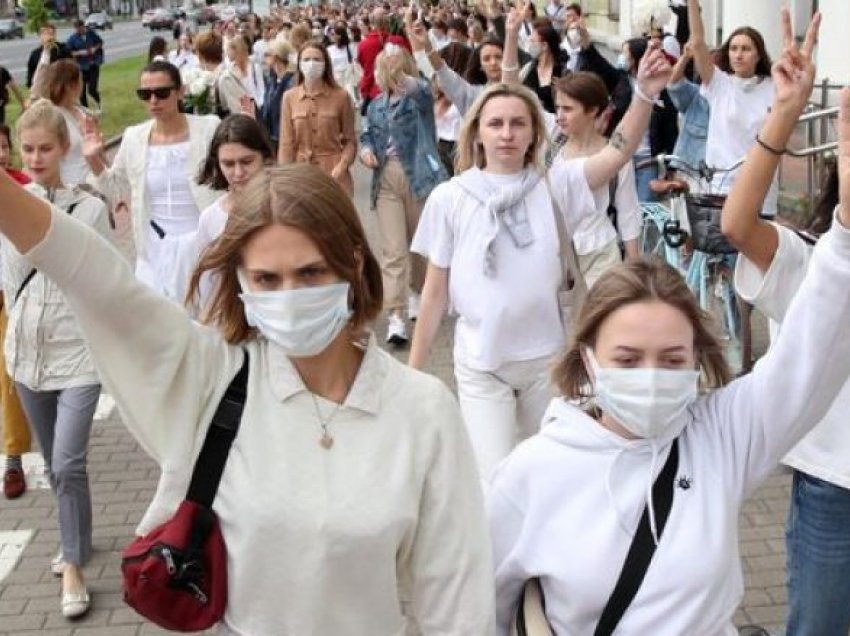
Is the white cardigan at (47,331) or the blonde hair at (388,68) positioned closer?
the white cardigan at (47,331)

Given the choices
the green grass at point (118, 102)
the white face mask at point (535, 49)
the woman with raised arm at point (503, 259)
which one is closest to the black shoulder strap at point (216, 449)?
the woman with raised arm at point (503, 259)

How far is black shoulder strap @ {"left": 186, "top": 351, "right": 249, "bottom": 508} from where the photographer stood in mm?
2320

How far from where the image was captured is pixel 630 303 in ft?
8.72

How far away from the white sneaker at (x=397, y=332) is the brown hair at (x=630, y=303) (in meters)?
5.80

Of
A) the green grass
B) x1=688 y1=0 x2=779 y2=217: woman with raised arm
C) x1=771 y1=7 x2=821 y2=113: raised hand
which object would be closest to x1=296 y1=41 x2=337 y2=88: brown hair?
x1=688 y1=0 x2=779 y2=217: woman with raised arm

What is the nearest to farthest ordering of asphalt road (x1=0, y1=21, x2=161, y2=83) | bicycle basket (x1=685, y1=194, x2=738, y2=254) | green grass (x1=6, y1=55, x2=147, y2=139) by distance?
bicycle basket (x1=685, y1=194, x2=738, y2=254), green grass (x1=6, y1=55, x2=147, y2=139), asphalt road (x1=0, y1=21, x2=161, y2=83)

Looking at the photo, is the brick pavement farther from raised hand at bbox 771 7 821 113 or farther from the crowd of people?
raised hand at bbox 771 7 821 113

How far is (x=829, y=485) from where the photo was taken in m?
3.33

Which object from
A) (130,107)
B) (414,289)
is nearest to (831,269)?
(414,289)

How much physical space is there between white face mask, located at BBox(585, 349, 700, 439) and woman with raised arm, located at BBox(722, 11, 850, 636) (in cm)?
48

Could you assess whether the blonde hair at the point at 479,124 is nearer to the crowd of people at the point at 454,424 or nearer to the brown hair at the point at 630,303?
the crowd of people at the point at 454,424

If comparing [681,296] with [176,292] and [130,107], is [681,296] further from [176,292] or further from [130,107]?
[130,107]

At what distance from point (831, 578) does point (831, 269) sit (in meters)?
1.27

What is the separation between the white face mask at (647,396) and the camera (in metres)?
2.55
